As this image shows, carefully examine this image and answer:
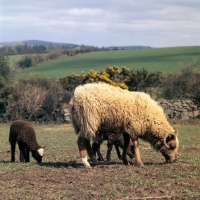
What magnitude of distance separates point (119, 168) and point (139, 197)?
3.01 meters

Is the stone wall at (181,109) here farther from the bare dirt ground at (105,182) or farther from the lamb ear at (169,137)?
the bare dirt ground at (105,182)

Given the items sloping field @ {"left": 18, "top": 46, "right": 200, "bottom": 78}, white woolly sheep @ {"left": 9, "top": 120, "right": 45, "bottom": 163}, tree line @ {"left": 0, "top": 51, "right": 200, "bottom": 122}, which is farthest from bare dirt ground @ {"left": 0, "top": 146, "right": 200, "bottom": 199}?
sloping field @ {"left": 18, "top": 46, "right": 200, "bottom": 78}

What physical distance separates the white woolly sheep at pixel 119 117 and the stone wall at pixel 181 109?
23.6m

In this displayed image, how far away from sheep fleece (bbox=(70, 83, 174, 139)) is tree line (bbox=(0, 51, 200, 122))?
24836 mm

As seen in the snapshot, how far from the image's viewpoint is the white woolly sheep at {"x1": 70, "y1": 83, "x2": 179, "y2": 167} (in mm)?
11383

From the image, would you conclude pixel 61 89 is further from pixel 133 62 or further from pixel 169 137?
pixel 133 62

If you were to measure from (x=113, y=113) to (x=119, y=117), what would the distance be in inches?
8.1

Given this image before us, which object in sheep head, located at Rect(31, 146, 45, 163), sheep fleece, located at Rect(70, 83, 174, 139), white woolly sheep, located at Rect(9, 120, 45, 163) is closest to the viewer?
sheep fleece, located at Rect(70, 83, 174, 139)

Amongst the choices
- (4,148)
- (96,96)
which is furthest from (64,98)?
(96,96)

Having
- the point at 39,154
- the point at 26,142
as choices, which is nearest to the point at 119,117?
the point at 39,154

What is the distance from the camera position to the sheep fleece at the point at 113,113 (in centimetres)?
1137

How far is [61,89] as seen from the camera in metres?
37.8

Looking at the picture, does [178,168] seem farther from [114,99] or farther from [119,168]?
[114,99]

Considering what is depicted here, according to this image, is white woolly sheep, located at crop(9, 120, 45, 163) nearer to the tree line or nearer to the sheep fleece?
the sheep fleece
